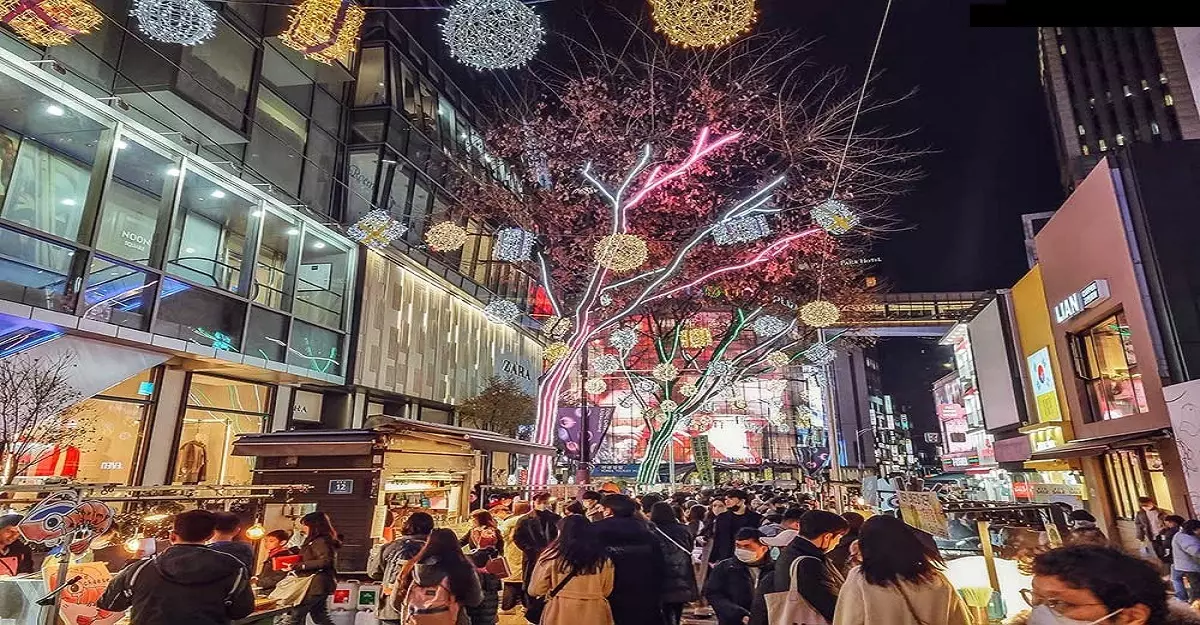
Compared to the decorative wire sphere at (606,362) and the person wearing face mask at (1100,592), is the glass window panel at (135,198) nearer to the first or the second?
the decorative wire sphere at (606,362)

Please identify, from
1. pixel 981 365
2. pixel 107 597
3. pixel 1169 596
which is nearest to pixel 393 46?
pixel 107 597

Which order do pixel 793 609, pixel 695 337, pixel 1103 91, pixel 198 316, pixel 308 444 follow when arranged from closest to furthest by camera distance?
pixel 793 609 → pixel 308 444 → pixel 198 316 → pixel 695 337 → pixel 1103 91

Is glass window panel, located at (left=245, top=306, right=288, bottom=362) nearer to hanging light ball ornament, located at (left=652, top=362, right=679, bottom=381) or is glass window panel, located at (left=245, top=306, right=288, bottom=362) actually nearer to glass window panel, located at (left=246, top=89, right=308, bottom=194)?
glass window panel, located at (left=246, top=89, right=308, bottom=194)

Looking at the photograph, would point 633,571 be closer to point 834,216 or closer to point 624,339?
point 834,216

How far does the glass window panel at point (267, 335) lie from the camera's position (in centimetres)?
1188

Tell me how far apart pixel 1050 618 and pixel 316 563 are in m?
5.18

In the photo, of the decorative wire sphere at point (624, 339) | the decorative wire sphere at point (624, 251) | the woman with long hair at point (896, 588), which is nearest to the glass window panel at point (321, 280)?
the decorative wire sphere at point (624, 339)

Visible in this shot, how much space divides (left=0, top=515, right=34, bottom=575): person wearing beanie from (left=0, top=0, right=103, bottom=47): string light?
15.4ft

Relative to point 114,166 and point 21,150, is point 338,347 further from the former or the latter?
point 21,150

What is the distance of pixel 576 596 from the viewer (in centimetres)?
431

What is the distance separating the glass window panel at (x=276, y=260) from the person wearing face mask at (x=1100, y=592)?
13403mm

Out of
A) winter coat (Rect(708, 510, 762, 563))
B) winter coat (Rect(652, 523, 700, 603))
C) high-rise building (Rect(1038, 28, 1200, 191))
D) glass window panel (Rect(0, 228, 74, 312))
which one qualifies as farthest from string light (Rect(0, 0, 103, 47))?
high-rise building (Rect(1038, 28, 1200, 191))

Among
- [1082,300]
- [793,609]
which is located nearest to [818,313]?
[1082,300]

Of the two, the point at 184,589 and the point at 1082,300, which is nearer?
the point at 184,589
